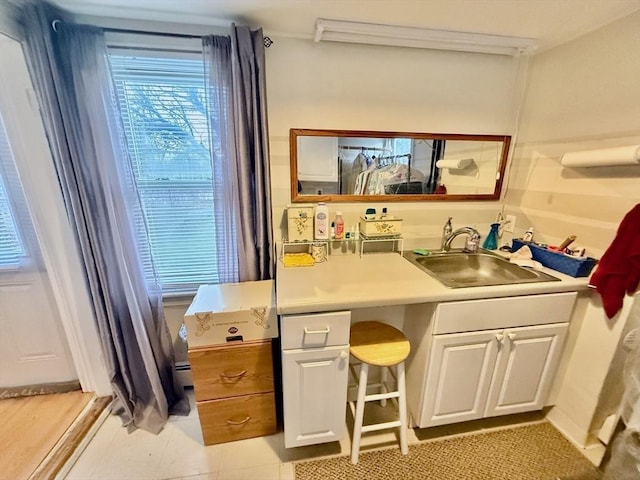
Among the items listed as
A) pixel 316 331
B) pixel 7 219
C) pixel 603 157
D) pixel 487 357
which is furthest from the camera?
pixel 7 219

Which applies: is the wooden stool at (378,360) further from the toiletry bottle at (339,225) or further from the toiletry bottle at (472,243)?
the toiletry bottle at (472,243)

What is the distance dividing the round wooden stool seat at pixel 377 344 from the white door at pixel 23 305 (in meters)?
1.81

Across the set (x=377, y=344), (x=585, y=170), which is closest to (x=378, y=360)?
(x=377, y=344)

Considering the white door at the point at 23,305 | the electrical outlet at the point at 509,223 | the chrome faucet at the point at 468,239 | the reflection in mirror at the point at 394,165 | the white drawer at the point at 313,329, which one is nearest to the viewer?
the white drawer at the point at 313,329

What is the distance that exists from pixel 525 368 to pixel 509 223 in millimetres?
915

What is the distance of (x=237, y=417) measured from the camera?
56.6 inches

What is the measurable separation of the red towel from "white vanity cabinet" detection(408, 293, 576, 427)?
0.12 meters

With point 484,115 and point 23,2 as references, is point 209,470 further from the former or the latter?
point 484,115

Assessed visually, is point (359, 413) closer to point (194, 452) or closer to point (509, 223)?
point (194, 452)

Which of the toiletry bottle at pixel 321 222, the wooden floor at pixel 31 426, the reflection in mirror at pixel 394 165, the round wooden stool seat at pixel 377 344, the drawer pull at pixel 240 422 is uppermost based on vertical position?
the reflection in mirror at pixel 394 165

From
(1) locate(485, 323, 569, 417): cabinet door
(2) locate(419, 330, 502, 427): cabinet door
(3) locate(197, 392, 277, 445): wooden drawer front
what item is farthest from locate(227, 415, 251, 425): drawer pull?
(1) locate(485, 323, 569, 417): cabinet door

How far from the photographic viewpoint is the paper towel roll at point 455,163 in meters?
1.72

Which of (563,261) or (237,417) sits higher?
(563,261)

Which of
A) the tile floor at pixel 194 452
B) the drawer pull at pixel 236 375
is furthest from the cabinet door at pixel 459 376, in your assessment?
the drawer pull at pixel 236 375
